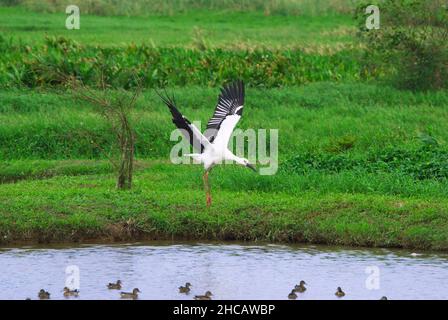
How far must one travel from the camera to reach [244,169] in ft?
46.6

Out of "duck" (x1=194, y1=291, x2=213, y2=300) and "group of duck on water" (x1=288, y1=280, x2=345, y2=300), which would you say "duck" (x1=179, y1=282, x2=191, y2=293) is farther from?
"group of duck on water" (x1=288, y1=280, x2=345, y2=300)

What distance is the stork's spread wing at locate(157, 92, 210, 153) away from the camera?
11516 millimetres

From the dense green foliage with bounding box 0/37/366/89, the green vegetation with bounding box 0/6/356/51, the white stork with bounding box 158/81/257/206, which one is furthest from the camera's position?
the green vegetation with bounding box 0/6/356/51

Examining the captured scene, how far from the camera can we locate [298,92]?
1923 centimetres

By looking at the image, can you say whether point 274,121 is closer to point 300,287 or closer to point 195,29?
point 300,287

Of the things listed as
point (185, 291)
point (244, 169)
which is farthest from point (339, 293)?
point (244, 169)

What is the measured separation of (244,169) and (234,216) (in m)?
2.34

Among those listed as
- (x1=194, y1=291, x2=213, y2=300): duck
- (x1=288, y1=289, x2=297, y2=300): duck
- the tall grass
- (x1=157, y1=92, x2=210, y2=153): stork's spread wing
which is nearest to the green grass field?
(x1=157, y1=92, x2=210, y2=153): stork's spread wing

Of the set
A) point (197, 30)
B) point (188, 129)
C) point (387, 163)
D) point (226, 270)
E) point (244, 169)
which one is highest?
point (197, 30)

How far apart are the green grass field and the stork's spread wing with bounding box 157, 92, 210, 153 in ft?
2.19

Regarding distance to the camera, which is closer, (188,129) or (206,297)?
(206,297)

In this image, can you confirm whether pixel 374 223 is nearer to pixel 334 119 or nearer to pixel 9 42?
pixel 334 119

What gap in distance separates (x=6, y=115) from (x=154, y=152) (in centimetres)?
271

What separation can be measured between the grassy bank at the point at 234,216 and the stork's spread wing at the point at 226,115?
2.29 ft
